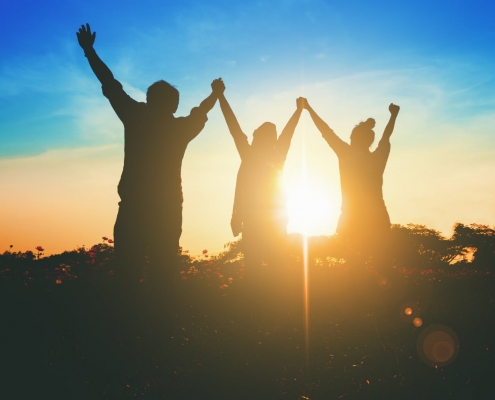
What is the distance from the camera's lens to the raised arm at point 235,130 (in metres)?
6.18

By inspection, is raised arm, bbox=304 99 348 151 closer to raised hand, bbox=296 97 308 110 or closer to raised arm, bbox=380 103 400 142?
raised hand, bbox=296 97 308 110

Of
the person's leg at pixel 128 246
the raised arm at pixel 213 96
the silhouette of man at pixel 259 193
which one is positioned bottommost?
the person's leg at pixel 128 246

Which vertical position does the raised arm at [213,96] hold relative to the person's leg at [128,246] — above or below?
above

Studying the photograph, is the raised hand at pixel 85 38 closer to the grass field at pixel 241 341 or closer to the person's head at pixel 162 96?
the person's head at pixel 162 96

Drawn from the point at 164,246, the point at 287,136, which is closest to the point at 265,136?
the point at 287,136

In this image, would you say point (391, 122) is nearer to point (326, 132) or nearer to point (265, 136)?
point (326, 132)

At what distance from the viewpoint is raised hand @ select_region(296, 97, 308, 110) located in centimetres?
691

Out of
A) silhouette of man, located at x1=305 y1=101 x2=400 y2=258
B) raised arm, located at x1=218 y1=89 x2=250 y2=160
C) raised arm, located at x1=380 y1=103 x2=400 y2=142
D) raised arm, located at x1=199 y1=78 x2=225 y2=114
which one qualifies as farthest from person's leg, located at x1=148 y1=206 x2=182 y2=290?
raised arm, located at x1=380 y1=103 x2=400 y2=142

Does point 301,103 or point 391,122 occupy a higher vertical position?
point 301,103

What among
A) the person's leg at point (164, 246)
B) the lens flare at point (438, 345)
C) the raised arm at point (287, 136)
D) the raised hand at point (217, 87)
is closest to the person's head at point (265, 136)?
the raised arm at point (287, 136)

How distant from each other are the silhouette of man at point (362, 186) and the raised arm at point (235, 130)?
61.7 inches

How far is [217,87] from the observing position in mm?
6043

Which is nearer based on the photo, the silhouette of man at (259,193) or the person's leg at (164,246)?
the person's leg at (164,246)

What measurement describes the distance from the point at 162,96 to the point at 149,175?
1.08m
